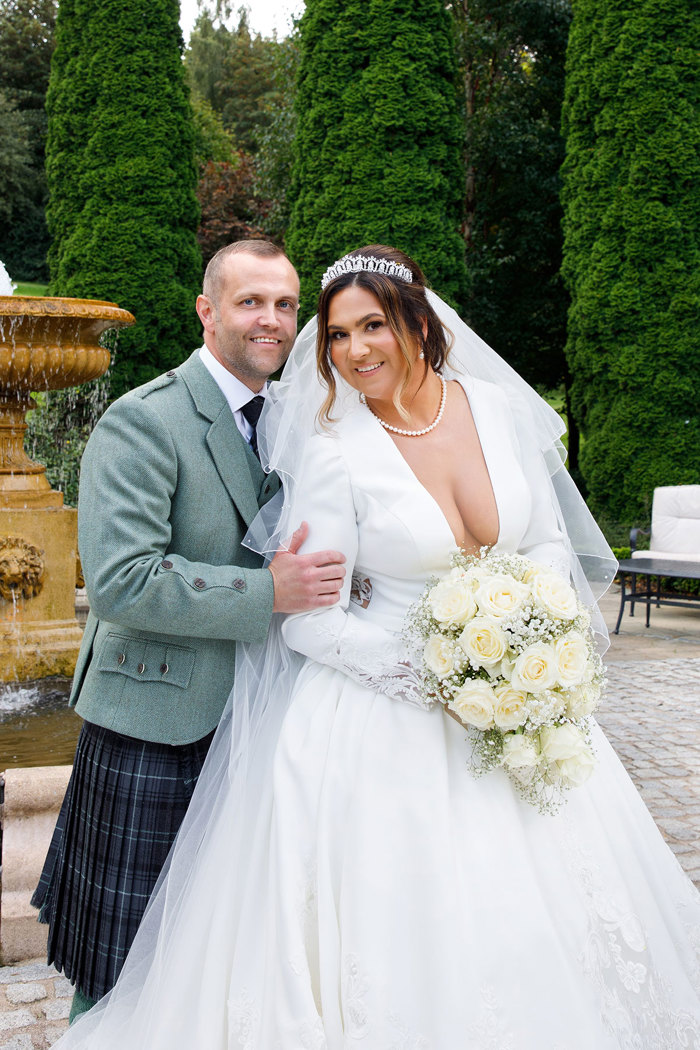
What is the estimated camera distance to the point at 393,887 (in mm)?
1947

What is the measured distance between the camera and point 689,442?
10961mm

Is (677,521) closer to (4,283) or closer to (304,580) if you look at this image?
(4,283)

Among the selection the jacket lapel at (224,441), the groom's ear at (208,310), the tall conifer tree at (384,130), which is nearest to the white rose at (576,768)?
the jacket lapel at (224,441)

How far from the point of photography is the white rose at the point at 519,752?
1978 millimetres

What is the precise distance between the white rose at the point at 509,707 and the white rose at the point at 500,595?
0.54 ft

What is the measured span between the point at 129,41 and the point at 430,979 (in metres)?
12.8

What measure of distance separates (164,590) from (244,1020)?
0.94 metres

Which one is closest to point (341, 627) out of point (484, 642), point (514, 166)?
point (484, 642)

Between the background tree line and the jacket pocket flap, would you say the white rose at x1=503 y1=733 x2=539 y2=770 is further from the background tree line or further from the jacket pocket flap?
the background tree line

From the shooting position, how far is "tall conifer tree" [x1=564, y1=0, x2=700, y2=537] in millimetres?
10594

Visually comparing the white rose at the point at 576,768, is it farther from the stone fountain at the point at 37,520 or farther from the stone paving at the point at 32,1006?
the stone fountain at the point at 37,520

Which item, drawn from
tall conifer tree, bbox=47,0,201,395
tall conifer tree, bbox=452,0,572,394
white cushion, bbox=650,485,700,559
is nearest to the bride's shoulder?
white cushion, bbox=650,485,700,559

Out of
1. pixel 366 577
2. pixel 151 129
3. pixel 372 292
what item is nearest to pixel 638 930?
pixel 366 577

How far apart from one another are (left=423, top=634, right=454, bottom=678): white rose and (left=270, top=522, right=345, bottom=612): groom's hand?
0.28 metres
